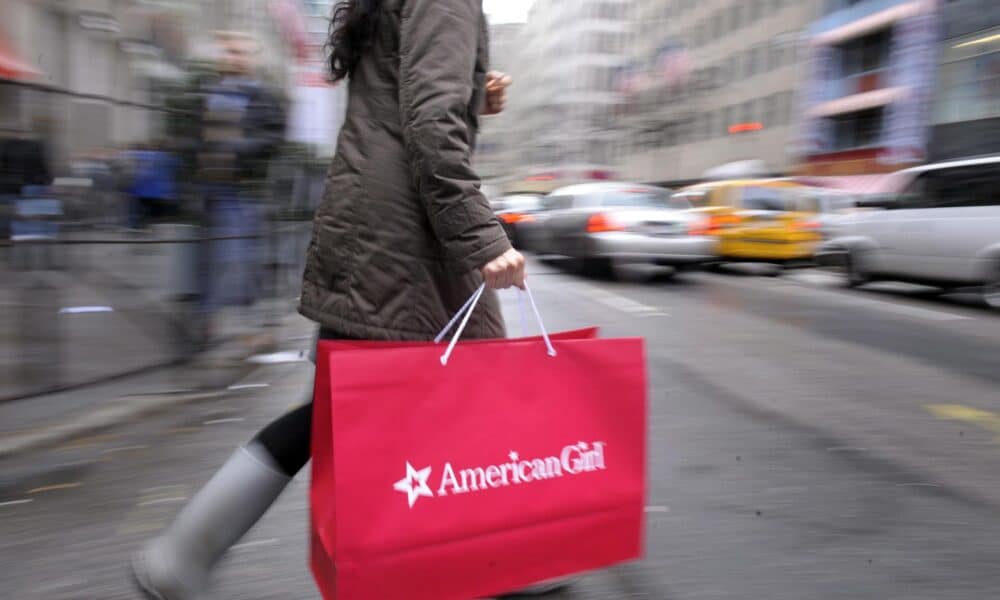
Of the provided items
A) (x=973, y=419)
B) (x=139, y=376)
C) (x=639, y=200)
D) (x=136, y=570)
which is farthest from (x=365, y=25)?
(x=639, y=200)

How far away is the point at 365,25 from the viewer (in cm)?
188

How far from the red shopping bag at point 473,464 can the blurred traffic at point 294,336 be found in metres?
A: 0.47

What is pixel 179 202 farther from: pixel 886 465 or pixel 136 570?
pixel 886 465

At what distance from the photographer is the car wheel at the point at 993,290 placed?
28.8ft

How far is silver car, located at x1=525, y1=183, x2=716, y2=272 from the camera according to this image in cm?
1118

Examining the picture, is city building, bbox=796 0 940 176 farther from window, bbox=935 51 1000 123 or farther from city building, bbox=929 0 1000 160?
→ window, bbox=935 51 1000 123

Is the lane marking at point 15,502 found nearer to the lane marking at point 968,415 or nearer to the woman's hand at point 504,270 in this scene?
the woman's hand at point 504,270

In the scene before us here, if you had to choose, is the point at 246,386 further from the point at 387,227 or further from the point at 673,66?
the point at 673,66

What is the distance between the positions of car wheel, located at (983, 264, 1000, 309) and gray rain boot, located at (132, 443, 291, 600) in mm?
8849

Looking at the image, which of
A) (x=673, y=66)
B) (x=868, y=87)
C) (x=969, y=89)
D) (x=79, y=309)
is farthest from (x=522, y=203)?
(x=673, y=66)

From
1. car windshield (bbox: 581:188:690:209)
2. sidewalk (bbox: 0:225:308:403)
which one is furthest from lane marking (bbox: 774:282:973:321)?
sidewalk (bbox: 0:225:308:403)

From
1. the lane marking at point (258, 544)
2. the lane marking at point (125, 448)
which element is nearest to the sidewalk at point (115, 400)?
the lane marking at point (125, 448)

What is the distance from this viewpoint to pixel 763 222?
42.6 ft

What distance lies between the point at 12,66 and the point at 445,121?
2806 millimetres
